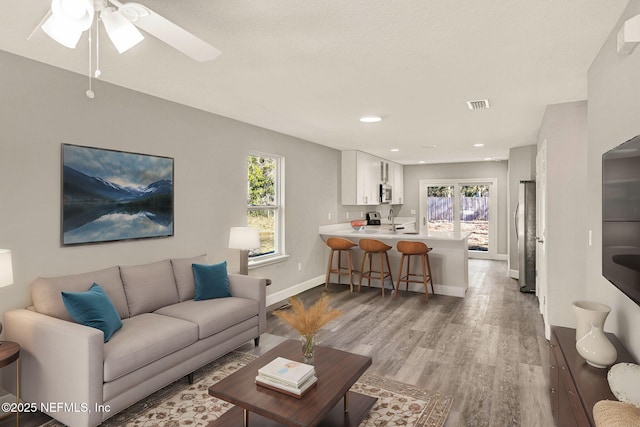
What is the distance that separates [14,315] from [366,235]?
15.2 feet

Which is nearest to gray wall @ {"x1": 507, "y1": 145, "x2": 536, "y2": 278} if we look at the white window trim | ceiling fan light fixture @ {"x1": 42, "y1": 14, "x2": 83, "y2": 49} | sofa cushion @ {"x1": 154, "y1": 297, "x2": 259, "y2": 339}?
the white window trim

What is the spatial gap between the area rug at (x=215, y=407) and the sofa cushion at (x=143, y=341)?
1.13 ft

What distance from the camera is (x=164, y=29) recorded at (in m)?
1.53

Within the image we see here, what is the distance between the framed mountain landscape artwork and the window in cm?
132

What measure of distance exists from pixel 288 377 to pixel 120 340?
123 centimetres

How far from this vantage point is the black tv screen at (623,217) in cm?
158

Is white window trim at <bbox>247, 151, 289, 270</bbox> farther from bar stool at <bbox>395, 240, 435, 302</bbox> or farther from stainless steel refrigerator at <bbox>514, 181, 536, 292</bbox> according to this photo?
stainless steel refrigerator at <bbox>514, 181, 536, 292</bbox>

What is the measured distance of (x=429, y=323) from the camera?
4.33 metres

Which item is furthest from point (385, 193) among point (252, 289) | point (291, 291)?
point (252, 289)

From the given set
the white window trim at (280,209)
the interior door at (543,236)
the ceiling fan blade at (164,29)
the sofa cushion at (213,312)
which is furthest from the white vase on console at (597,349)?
the white window trim at (280,209)

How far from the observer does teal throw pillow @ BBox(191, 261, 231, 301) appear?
3498 millimetres

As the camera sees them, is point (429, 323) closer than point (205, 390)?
No

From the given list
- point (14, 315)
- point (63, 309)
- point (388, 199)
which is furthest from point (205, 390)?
point (388, 199)

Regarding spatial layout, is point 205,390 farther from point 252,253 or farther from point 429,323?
point 429,323
